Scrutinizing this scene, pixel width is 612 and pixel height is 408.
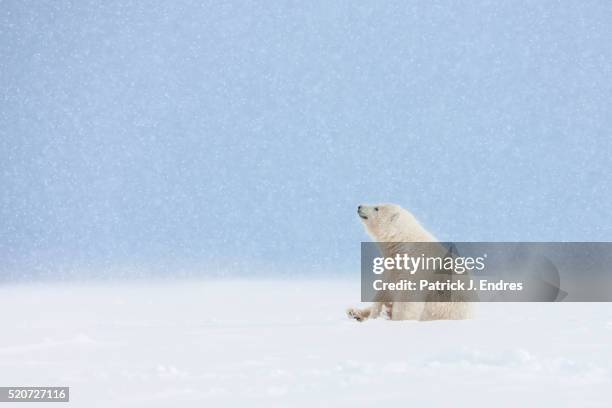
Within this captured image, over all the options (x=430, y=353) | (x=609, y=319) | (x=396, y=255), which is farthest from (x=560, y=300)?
(x=430, y=353)

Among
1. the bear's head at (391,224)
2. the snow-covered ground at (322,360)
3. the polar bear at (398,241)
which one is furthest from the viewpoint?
the bear's head at (391,224)

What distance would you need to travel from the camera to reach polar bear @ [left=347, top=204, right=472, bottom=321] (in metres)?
8.34

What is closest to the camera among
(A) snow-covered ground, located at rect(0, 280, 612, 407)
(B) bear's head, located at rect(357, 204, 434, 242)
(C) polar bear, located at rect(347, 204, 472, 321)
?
(A) snow-covered ground, located at rect(0, 280, 612, 407)

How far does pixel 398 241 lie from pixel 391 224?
10.1 inches

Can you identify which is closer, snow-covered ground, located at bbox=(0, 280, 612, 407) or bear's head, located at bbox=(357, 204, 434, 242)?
snow-covered ground, located at bbox=(0, 280, 612, 407)

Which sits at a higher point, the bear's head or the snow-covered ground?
the bear's head

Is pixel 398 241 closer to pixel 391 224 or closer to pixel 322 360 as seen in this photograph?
pixel 391 224

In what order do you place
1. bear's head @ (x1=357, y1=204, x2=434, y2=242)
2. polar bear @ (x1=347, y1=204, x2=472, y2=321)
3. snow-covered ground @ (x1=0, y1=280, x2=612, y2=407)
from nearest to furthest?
snow-covered ground @ (x1=0, y1=280, x2=612, y2=407)
polar bear @ (x1=347, y1=204, x2=472, y2=321)
bear's head @ (x1=357, y1=204, x2=434, y2=242)

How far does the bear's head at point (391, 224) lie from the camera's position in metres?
A: 9.02

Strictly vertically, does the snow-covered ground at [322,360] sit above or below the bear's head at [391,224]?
below

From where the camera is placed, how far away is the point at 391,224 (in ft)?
30.0

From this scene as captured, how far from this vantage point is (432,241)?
8859mm

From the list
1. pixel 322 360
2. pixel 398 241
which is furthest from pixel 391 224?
pixel 322 360

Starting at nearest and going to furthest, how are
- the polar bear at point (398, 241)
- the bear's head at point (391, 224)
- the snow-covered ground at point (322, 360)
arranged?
1. the snow-covered ground at point (322, 360)
2. the polar bear at point (398, 241)
3. the bear's head at point (391, 224)
